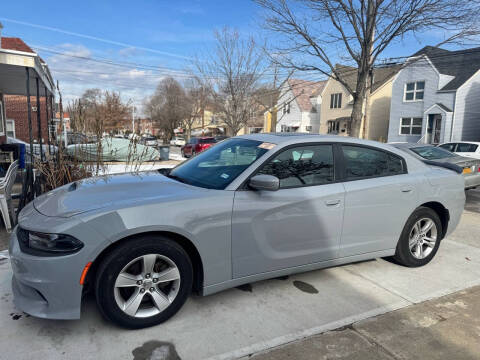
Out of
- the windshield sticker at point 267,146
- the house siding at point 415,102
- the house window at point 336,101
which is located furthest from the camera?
the house window at point 336,101

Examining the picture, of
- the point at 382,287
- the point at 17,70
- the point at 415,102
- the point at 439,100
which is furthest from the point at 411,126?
the point at 17,70

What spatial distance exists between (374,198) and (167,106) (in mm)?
51011

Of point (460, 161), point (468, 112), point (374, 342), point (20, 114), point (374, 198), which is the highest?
point (468, 112)

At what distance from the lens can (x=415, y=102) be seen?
83.5 feet

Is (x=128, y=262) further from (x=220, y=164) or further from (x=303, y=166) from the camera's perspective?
(x=303, y=166)

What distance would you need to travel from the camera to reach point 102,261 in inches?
98.1

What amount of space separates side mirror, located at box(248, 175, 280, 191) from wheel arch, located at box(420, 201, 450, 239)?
6.98ft

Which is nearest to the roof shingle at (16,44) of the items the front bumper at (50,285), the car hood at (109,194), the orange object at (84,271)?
the car hood at (109,194)

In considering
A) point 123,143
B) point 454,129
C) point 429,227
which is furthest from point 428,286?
point 454,129

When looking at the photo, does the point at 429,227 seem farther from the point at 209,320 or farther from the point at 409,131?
the point at 409,131

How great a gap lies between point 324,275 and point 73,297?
2.49m

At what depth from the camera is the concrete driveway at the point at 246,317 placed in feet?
7.99

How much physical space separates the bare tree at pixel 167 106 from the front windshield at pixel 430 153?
39237 mm

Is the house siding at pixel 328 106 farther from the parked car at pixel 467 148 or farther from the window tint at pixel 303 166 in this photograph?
the window tint at pixel 303 166
